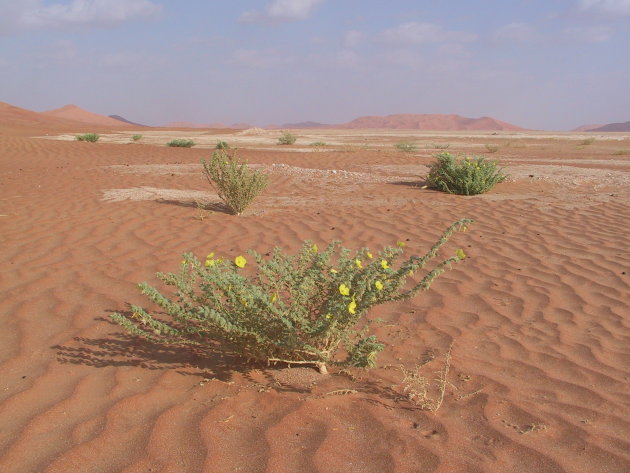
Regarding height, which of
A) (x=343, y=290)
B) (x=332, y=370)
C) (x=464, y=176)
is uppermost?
(x=343, y=290)

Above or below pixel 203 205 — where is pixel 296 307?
above

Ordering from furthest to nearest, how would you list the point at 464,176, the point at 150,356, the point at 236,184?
the point at 464,176
the point at 236,184
the point at 150,356

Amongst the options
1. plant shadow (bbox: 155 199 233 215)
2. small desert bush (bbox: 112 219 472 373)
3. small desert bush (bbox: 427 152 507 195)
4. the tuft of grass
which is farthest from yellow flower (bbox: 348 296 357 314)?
small desert bush (bbox: 427 152 507 195)

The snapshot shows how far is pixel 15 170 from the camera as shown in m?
10.7

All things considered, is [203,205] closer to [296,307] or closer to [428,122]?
[296,307]

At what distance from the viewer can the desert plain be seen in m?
2.21

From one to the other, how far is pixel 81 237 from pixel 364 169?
25.2ft

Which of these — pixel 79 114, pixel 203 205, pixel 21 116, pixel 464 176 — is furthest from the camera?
pixel 79 114

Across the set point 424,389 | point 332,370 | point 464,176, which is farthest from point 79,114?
point 424,389

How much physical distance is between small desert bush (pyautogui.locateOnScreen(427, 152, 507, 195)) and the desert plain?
1993 millimetres

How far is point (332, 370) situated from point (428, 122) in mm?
141501

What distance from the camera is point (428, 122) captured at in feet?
456

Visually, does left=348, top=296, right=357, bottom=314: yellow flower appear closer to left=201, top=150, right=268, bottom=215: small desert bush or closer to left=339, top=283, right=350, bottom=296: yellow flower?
left=339, top=283, right=350, bottom=296: yellow flower

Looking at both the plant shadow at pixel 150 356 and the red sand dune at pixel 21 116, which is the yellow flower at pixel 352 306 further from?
the red sand dune at pixel 21 116
